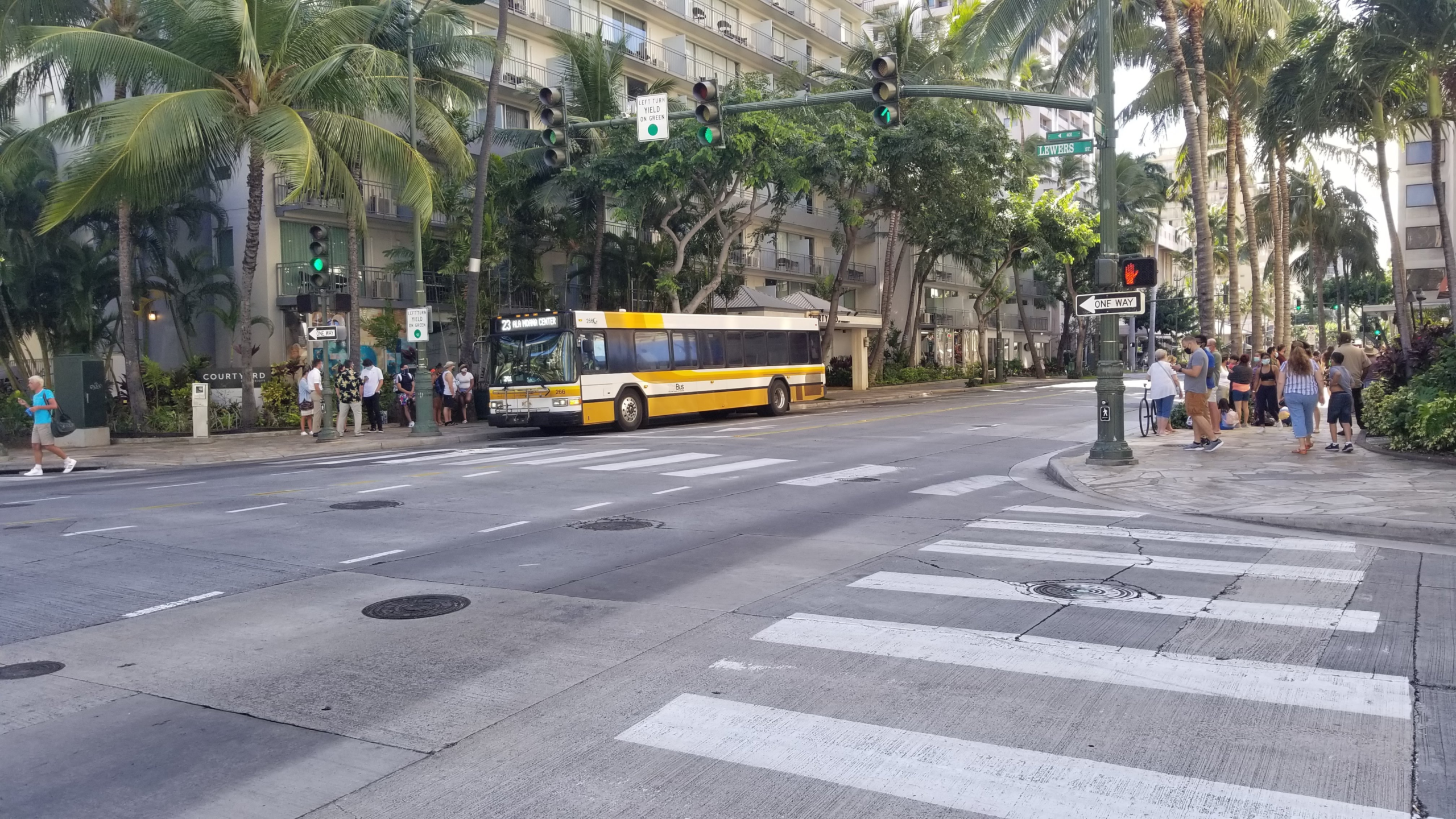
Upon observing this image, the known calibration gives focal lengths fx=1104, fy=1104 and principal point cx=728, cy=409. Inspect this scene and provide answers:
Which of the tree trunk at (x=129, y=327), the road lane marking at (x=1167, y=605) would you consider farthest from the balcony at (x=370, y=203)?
the road lane marking at (x=1167, y=605)

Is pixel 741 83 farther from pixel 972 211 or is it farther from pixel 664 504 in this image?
pixel 664 504

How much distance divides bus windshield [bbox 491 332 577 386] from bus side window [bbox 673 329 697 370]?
3.82 m

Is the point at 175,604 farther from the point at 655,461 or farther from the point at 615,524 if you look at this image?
the point at 655,461

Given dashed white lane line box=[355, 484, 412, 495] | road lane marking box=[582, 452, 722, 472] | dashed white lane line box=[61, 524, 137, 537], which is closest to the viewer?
dashed white lane line box=[61, 524, 137, 537]

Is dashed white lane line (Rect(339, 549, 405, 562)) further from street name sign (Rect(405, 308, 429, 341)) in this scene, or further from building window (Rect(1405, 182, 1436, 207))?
building window (Rect(1405, 182, 1436, 207))

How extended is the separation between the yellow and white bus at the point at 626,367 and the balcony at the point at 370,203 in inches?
297

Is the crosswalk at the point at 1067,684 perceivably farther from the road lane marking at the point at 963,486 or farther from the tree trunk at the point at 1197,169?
the tree trunk at the point at 1197,169

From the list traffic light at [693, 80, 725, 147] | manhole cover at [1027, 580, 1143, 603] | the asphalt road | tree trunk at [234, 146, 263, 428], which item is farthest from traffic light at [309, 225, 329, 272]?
manhole cover at [1027, 580, 1143, 603]

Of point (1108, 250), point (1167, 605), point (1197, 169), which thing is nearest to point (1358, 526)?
point (1167, 605)

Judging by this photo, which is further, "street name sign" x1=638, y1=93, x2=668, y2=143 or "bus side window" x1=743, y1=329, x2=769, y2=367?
"bus side window" x1=743, y1=329, x2=769, y2=367

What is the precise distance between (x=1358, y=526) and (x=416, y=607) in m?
8.63

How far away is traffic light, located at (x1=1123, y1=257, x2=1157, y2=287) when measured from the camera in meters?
15.6

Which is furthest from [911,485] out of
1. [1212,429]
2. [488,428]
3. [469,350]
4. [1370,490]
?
[469,350]

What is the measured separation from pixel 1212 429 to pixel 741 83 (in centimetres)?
2201
